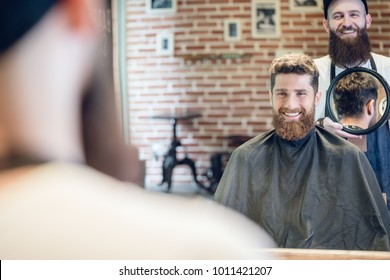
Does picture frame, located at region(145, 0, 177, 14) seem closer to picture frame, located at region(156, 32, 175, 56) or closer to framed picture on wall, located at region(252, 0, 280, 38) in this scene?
picture frame, located at region(156, 32, 175, 56)

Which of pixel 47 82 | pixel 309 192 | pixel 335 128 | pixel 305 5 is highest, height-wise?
pixel 305 5

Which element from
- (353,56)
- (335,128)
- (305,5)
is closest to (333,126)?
(335,128)

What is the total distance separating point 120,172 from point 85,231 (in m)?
0.48

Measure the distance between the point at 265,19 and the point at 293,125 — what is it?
34cm

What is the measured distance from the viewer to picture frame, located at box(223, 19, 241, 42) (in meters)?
1.38

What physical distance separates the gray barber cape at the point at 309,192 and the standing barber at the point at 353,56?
0.04 m

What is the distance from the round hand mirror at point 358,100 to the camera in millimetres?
1390

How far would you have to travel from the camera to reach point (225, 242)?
51 cm

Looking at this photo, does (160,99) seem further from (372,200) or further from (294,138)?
(372,200)

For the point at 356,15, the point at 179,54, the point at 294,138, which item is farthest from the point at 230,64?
the point at 356,15

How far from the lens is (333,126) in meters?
1.41

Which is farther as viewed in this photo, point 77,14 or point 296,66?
point 296,66

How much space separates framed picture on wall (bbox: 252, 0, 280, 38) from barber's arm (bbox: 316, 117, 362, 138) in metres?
0.31

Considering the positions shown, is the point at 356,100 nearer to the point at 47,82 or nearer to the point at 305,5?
the point at 305,5
